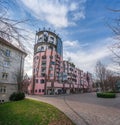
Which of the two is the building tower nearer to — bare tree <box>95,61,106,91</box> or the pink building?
the pink building

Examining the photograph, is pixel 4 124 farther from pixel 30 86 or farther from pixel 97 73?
pixel 30 86

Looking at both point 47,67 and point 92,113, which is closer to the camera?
point 92,113

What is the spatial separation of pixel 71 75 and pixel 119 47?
231 ft

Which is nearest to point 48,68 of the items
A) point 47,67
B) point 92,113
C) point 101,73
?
point 47,67

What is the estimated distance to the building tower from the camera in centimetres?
5747

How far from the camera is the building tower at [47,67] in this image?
57469 millimetres

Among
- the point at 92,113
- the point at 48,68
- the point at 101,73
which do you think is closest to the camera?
the point at 92,113

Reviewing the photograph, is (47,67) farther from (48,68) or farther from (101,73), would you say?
(101,73)

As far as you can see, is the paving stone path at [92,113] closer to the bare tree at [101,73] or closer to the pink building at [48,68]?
the bare tree at [101,73]

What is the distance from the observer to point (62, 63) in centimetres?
6819

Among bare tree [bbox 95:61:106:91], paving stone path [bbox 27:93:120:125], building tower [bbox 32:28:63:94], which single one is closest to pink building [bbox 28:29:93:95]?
building tower [bbox 32:28:63:94]

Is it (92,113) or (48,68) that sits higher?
(48,68)

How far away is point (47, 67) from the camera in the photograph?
195 feet

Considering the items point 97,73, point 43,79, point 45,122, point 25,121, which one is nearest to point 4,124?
point 25,121
